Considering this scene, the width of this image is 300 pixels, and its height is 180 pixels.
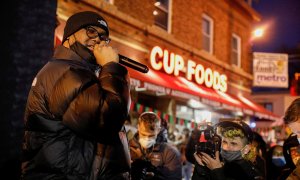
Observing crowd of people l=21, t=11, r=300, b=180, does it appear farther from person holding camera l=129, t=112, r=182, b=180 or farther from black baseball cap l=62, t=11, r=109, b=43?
person holding camera l=129, t=112, r=182, b=180

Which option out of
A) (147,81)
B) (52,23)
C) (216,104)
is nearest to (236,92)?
(216,104)

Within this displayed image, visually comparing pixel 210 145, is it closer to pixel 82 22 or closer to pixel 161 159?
pixel 82 22

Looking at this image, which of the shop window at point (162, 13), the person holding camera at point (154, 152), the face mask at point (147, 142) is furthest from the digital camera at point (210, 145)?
the shop window at point (162, 13)

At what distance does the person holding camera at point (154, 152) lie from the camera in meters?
4.76

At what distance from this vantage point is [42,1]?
642cm

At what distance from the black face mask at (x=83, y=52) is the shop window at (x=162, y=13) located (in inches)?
374

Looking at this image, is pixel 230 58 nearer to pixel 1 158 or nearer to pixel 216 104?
pixel 216 104

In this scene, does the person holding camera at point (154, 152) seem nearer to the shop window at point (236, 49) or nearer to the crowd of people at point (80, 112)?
the crowd of people at point (80, 112)

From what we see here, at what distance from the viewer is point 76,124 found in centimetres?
192

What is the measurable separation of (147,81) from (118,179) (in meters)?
6.35

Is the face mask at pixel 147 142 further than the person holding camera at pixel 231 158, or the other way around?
the face mask at pixel 147 142

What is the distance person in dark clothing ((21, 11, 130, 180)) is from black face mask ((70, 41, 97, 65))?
0.05 feet

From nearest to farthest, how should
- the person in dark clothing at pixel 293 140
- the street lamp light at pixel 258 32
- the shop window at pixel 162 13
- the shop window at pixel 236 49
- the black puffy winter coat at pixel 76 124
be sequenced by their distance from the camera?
the black puffy winter coat at pixel 76 124, the person in dark clothing at pixel 293 140, the shop window at pixel 162 13, the shop window at pixel 236 49, the street lamp light at pixel 258 32

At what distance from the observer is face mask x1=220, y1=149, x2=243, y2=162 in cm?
329
